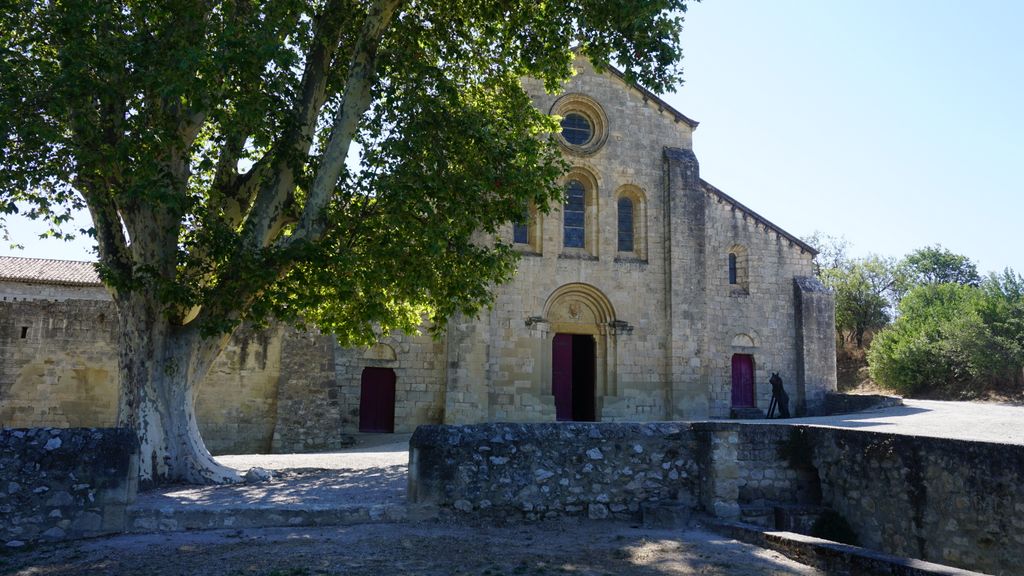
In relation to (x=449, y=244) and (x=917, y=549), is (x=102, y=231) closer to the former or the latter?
(x=449, y=244)

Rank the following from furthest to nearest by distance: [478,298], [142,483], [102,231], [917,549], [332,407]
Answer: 1. [332,407]
2. [478,298]
3. [102,231]
4. [142,483]
5. [917,549]

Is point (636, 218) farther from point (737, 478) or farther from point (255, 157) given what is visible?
point (737, 478)

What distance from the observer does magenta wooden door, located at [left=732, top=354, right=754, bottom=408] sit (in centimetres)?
2214

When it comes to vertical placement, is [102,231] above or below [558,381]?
above

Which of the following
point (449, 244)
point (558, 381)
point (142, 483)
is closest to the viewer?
point (142, 483)

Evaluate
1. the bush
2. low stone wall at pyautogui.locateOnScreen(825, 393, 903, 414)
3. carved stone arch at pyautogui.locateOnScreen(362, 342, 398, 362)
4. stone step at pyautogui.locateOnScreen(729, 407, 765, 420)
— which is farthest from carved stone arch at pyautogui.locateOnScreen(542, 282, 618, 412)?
the bush

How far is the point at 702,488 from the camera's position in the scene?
8.80m

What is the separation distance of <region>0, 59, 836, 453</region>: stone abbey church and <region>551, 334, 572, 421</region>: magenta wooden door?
1.8 inches

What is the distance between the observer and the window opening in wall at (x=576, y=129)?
70.0 feet

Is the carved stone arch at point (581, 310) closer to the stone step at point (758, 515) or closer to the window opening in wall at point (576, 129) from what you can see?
the window opening in wall at point (576, 129)

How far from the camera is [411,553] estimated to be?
6.63 m

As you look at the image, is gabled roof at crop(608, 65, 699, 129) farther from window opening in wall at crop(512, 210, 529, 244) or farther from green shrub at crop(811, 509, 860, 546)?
green shrub at crop(811, 509, 860, 546)

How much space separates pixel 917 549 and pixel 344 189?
31.5 feet

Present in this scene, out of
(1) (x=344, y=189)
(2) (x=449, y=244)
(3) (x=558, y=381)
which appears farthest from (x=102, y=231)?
(3) (x=558, y=381)
